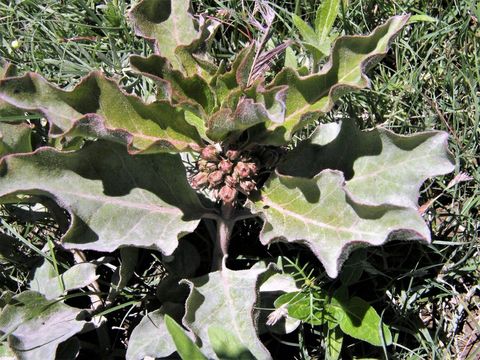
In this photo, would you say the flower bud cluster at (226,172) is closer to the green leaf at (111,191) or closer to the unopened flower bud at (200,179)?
the unopened flower bud at (200,179)

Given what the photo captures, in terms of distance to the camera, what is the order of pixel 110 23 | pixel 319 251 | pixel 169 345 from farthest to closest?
Result: pixel 110 23 → pixel 169 345 → pixel 319 251

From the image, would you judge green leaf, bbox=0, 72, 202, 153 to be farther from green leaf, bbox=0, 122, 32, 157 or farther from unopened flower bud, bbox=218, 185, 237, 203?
green leaf, bbox=0, 122, 32, 157

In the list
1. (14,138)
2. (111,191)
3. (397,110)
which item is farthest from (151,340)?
(397,110)

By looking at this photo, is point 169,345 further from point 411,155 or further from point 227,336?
point 411,155

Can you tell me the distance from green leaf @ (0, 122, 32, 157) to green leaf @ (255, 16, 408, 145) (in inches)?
32.2

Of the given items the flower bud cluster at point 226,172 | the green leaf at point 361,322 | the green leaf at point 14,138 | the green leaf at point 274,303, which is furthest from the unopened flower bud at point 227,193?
the green leaf at point 14,138

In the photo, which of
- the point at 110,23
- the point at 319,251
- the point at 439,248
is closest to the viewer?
the point at 319,251

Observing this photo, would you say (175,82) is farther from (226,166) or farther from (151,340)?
(151,340)

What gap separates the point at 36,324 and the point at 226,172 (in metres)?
0.88

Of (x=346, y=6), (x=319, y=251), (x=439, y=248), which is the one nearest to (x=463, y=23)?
(x=346, y=6)

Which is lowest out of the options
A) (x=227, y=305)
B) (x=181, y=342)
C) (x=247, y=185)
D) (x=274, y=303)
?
(x=274, y=303)

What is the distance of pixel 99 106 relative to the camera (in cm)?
218

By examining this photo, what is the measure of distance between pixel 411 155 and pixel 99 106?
39.5 inches

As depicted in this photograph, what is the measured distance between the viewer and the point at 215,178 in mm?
2254
